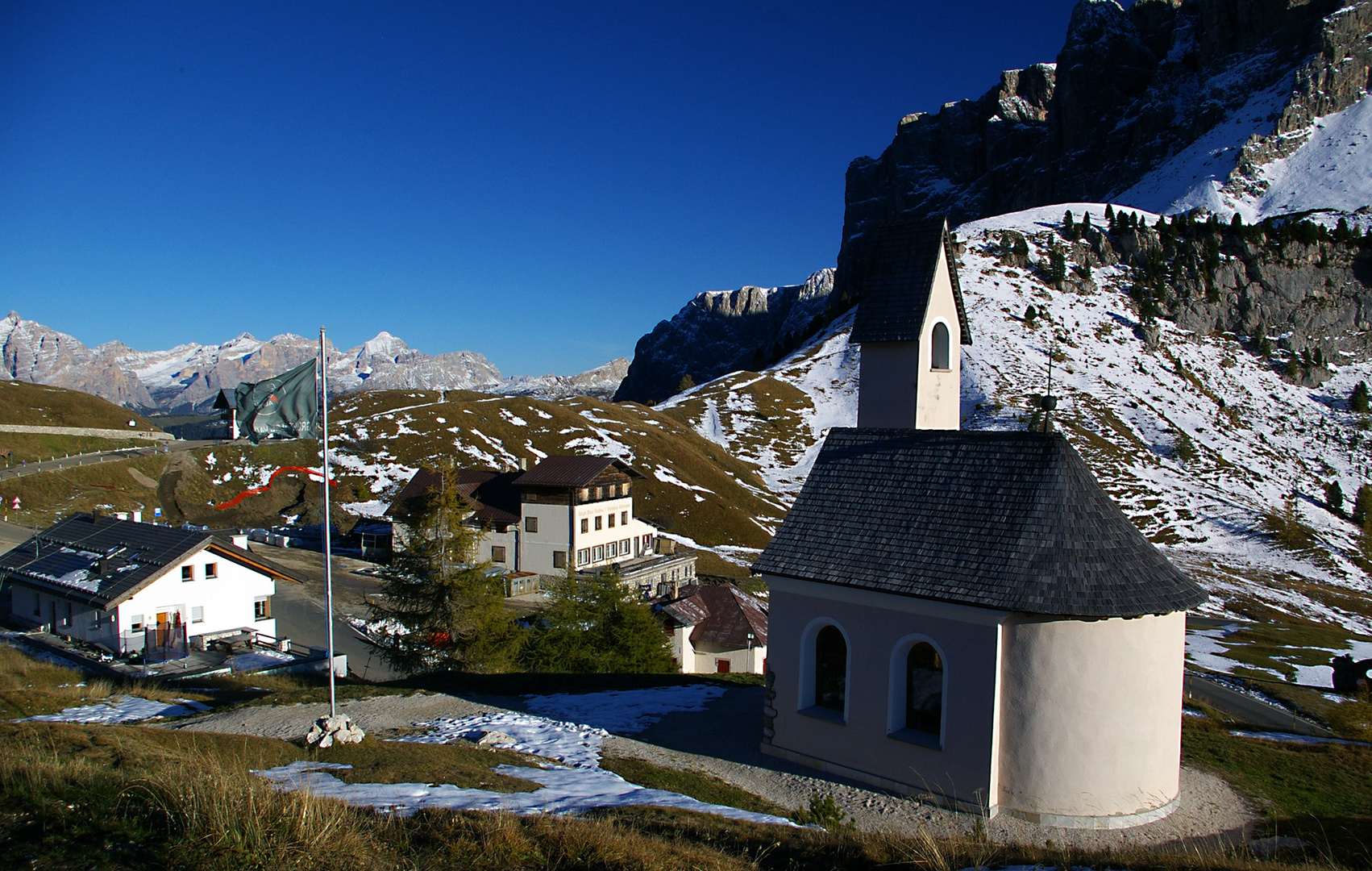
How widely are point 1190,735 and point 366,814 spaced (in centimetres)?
2240

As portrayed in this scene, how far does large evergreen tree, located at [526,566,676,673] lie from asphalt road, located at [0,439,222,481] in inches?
2460

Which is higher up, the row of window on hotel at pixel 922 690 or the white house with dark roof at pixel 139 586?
the row of window on hotel at pixel 922 690

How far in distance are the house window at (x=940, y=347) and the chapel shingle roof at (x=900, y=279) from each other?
2.38 feet

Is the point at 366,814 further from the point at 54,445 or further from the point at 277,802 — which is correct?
the point at 54,445

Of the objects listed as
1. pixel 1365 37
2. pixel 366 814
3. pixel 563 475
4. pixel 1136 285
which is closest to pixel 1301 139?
pixel 1365 37

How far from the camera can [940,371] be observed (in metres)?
22.6

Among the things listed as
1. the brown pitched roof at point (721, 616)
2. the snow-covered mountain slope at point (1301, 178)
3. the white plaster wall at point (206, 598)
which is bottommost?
the brown pitched roof at point (721, 616)

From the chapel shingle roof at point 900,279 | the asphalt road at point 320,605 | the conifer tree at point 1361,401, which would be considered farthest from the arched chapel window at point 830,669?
the conifer tree at point 1361,401

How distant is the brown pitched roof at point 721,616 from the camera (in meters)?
38.9

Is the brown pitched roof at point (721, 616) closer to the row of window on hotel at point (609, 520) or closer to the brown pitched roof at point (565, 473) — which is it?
the row of window on hotel at point (609, 520)

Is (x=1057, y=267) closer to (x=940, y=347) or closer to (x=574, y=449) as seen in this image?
(x=574, y=449)

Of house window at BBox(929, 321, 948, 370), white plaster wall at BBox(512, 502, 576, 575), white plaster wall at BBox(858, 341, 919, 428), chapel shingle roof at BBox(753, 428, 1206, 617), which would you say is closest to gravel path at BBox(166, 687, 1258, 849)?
chapel shingle roof at BBox(753, 428, 1206, 617)

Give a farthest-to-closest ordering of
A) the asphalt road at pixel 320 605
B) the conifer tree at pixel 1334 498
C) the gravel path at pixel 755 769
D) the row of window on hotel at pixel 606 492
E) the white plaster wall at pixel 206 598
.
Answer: the conifer tree at pixel 1334 498 < the row of window on hotel at pixel 606 492 < the asphalt road at pixel 320 605 < the white plaster wall at pixel 206 598 < the gravel path at pixel 755 769

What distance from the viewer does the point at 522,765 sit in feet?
54.7
